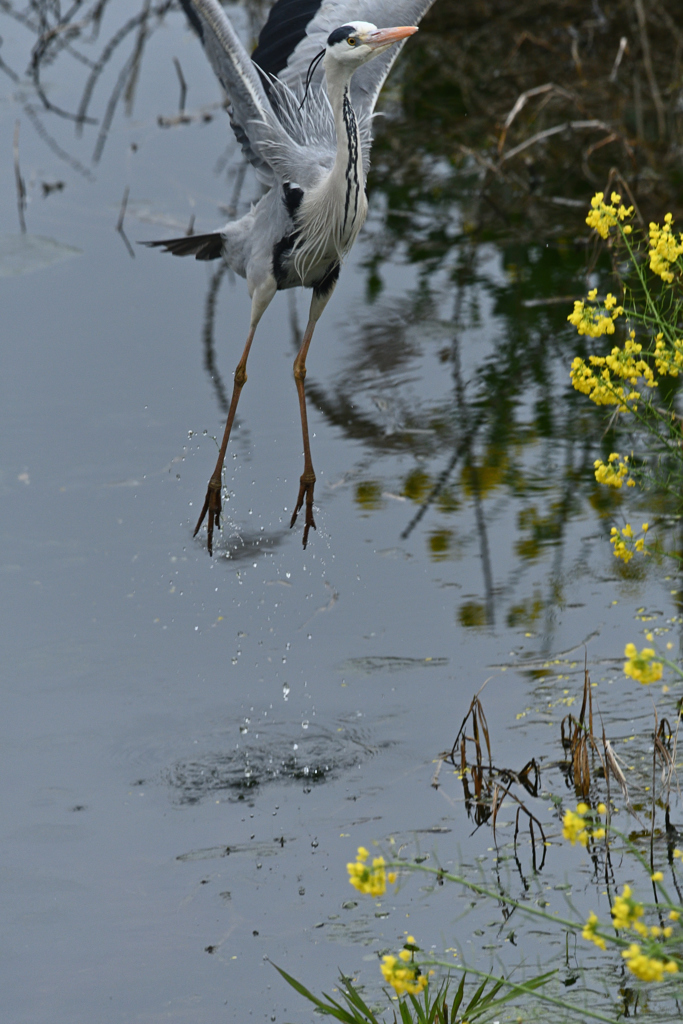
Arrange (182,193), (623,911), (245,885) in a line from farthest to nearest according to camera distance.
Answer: (182,193) < (245,885) < (623,911)

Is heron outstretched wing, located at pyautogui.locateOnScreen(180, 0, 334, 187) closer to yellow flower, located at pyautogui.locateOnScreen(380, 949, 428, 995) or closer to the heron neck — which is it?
the heron neck

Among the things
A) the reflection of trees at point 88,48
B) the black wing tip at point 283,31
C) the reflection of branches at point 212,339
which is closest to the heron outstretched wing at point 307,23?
the black wing tip at point 283,31

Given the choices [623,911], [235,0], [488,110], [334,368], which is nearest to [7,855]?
[623,911]

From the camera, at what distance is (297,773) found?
492 cm

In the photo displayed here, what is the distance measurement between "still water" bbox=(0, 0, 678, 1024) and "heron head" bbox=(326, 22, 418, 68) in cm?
241

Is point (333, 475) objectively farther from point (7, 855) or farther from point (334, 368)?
point (7, 855)

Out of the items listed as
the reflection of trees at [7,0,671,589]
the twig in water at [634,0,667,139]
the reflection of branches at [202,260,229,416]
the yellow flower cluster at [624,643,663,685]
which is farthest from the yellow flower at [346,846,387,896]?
the twig in water at [634,0,667,139]

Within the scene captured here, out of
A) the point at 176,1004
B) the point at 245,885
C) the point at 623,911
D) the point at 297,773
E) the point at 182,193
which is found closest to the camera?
the point at 623,911

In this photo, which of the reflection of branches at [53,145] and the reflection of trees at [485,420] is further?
the reflection of branches at [53,145]

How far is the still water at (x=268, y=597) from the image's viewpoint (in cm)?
420

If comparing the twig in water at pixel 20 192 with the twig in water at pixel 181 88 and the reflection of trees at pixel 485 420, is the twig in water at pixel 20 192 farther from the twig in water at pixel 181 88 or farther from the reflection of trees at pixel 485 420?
the reflection of trees at pixel 485 420

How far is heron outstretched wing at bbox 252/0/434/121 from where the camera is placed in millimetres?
5512

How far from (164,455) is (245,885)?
3224 mm

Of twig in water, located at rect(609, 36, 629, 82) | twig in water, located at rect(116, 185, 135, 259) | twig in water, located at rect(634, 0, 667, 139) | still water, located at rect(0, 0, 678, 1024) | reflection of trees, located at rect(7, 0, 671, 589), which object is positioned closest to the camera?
still water, located at rect(0, 0, 678, 1024)
